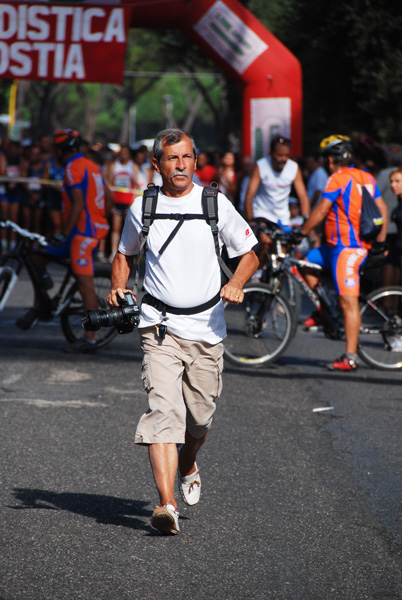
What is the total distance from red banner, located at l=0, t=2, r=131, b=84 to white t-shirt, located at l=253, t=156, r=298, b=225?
284 inches

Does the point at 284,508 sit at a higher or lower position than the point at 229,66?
lower

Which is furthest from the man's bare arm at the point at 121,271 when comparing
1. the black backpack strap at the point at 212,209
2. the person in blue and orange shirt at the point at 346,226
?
the person in blue and orange shirt at the point at 346,226

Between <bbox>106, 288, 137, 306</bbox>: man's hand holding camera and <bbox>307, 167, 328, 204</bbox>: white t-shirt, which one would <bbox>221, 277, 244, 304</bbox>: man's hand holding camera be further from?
<bbox>307, 167, 328, 204</bbox>: white t-shirt

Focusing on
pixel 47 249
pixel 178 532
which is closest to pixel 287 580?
pixel 178 532

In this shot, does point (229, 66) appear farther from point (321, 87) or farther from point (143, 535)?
point (143, 535)

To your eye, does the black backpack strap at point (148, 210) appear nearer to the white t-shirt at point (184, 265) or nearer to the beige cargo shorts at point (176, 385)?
the white t-shirt at point (184, 265)

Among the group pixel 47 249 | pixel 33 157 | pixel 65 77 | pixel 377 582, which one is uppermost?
pixel 65 77

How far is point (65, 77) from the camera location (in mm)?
17625

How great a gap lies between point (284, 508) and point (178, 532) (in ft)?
2.06

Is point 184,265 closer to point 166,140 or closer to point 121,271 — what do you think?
point 121,271

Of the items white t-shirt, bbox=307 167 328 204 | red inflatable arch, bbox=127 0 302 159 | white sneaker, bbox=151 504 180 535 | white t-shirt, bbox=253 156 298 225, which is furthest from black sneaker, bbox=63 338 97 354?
red inflatable arch, bbox=127 0 302 159

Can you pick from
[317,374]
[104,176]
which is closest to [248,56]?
[104,176]

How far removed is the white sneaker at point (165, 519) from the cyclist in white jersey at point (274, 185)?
6763 millimetres

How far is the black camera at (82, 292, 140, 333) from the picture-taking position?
14.9 feet
